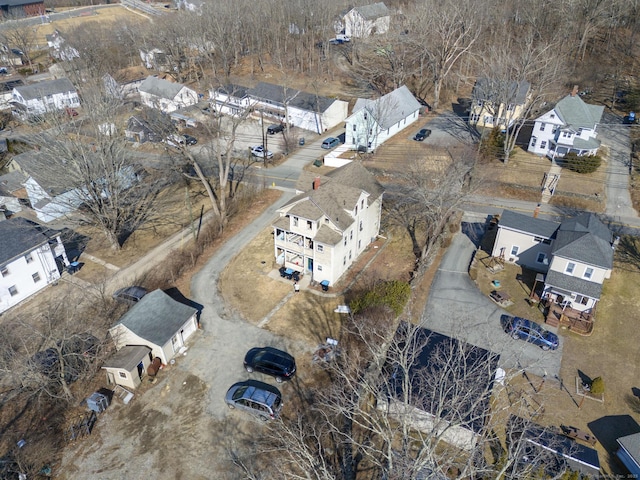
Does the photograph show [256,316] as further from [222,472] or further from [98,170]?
[98,170]

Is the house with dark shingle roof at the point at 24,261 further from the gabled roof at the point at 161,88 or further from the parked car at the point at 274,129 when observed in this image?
the gabled roof at the point at 161,88

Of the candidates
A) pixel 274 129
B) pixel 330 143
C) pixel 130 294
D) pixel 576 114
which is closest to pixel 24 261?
pixel 130 294

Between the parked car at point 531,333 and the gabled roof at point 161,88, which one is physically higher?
the gabled roof at point 161,88

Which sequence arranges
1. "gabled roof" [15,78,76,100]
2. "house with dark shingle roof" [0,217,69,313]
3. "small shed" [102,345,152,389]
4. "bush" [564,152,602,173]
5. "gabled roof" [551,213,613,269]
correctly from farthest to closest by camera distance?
"gabled roof" [15,78,76,100] → "bush" [564,152,602,173] → "house with dark shingle roof" [0,217,69,313] → "gabled roof" [551,213,613,269] → "small shed" [102,345,152,389]

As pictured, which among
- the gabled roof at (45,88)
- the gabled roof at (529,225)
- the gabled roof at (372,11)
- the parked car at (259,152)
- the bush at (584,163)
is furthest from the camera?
the gabled roof at (372,11)

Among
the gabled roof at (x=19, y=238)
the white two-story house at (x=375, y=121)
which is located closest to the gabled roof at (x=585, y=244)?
the white two-story house at (x=375, y=121)

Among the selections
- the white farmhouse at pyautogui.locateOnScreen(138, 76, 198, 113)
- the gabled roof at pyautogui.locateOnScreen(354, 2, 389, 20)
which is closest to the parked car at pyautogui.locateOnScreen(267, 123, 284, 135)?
the white farmhouse at pyautogui.locateOnScreen(138, 76, 198, 113)

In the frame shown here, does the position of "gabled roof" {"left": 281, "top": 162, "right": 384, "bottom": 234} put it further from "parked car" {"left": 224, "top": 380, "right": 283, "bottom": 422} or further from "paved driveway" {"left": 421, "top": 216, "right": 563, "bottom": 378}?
"parked car" {"left": 224, "top": 380, "right": 283, "bottom": 422}
